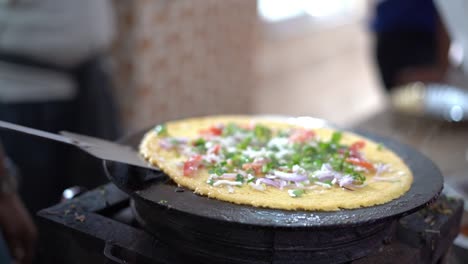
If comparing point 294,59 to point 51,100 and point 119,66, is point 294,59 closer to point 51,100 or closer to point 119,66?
point 119,66

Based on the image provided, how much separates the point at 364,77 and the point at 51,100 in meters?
4.21

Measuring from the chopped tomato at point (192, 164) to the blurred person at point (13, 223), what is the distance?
21.9 inches

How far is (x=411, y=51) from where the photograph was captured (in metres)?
3.27

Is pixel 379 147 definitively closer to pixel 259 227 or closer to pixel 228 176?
pixel 228 176

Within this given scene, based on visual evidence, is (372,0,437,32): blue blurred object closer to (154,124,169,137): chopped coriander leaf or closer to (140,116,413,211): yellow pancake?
(140,116,413,211): yellow pancake

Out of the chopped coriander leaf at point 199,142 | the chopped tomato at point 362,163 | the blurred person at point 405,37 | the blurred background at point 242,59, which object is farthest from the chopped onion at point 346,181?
→ the blurred person at point 405,37

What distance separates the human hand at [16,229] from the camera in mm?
1441

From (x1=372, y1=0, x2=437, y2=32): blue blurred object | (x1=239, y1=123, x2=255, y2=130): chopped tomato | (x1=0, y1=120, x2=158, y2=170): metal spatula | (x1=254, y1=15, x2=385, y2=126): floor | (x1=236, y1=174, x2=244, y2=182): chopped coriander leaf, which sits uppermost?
(x1=372, y1=0, x2=437, y2=32): blue blurred object

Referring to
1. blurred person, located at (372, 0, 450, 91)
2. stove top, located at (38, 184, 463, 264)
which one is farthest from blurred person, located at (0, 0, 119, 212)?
blurred person, located at (372, 0, 450, 91)

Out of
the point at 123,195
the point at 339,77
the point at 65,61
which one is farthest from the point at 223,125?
the point at 339,77

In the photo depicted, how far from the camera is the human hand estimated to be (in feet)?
4.73

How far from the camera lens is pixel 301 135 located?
1.43m

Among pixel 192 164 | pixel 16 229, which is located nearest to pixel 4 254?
pixel 16 229

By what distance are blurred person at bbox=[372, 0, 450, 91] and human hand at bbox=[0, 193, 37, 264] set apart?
2.21 m
